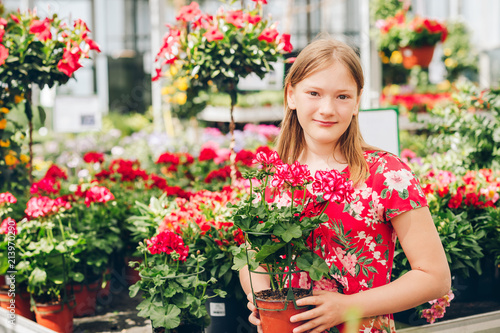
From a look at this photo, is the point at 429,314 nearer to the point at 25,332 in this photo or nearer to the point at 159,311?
the point at 159,311

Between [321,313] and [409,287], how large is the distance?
8.5 inches

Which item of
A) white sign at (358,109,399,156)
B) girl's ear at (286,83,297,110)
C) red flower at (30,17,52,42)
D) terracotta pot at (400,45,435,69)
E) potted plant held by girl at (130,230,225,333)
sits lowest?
potted plant held by girl at (130,230,225,333)

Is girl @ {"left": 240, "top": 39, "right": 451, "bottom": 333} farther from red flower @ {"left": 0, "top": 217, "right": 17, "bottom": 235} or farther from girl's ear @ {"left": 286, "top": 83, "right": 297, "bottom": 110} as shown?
red flower @ {"left": 0, "top": 217, "right": 17, "bottom": 235}

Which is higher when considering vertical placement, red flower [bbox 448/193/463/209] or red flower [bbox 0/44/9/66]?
red flower [bbox 0/44/9/66]

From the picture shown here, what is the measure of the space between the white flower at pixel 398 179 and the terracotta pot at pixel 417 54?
17.8 ft

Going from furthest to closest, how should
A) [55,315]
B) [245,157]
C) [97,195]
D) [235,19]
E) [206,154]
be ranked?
[206,154] → [245,157] → [235,19] → [97,195] → [55,315]

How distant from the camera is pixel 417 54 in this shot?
626 centimetres

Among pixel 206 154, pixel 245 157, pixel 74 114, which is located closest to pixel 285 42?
pixel 245 157

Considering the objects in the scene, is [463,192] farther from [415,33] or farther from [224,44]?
[415,33]

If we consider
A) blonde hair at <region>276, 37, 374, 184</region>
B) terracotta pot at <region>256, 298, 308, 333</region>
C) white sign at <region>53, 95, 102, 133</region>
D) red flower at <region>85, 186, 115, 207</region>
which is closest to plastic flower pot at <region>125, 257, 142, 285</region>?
red flower at <region>85, 186, 115, 207</region>

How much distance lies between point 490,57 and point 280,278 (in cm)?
719

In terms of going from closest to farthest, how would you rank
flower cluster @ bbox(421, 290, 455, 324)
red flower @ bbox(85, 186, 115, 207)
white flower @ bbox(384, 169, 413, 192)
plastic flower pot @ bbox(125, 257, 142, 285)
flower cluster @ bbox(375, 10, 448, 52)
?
white flower @ bbox(384, 169, 413, 192) < flower cluster @ bbox(421, 290, 455, 324) < red flower @ bbox(85, 186, 115, 207) < plastic flower pot @ bbox(125, 257, 142, 285) < flower cluster @ bbox(375, 10, 448, 52)

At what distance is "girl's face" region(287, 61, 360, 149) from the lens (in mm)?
1302

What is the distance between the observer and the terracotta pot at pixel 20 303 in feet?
7.72
